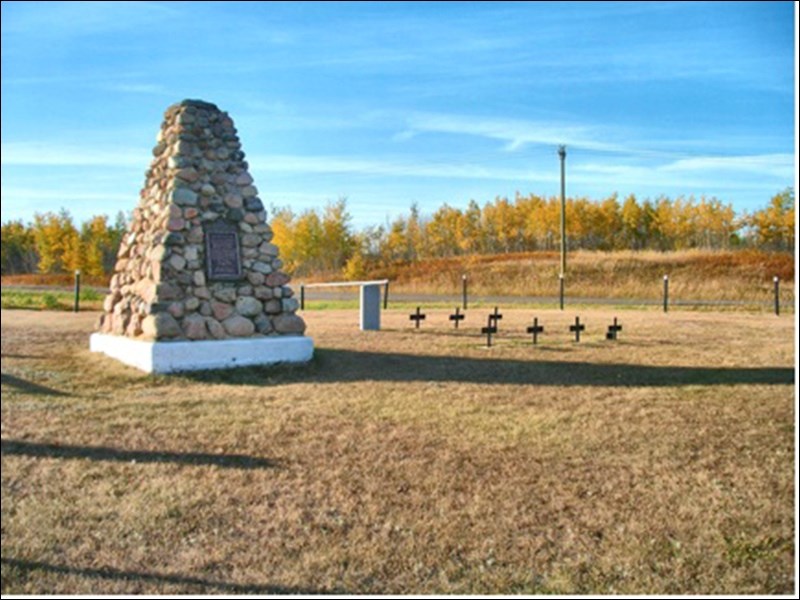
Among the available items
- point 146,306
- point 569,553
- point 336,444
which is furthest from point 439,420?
point 146,306

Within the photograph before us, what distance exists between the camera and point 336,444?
3.86 m

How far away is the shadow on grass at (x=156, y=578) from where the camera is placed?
231cm

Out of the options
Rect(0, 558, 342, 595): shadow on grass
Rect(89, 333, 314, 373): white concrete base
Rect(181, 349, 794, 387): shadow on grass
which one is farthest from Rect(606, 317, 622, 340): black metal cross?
Rect(0, 558, 342, 595): shadow on grass

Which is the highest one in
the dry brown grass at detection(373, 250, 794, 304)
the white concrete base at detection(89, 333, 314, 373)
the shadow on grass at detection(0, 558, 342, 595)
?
the dry brown grass at detection(373, 250, 794, 304)

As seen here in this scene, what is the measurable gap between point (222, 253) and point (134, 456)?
3.52 meters

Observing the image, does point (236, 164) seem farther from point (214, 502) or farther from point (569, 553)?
point (569, 553)

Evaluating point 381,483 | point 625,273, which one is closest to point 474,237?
point 625,273

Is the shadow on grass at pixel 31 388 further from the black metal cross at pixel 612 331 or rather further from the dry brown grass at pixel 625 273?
the black metal cross at pixel 612 331

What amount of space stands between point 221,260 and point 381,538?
442cm

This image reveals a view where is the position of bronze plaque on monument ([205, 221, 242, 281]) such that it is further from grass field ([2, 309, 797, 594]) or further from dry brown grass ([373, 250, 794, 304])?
dry brown grass ([373, 250, 794, 304])

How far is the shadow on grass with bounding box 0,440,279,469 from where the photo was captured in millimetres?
3127

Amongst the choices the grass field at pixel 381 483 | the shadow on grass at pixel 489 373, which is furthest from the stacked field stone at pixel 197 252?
the grass field at pixel 381 483

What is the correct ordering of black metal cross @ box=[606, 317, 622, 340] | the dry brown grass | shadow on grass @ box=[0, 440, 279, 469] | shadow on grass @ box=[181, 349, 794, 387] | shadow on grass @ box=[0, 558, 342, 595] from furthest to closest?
1. black metal cross @ box=[606, 317, 622, 340]
2. shadow on grass @ box=[181, 349, 794, 387]
3. the dry brown grass
4. shadow on grass @ box=[0, 440, 279, 469]
5. shadow on grass @ box=[0, 558, 342, 595]

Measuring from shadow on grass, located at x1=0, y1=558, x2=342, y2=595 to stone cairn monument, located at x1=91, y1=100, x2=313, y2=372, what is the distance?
12.0 ft
